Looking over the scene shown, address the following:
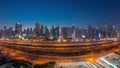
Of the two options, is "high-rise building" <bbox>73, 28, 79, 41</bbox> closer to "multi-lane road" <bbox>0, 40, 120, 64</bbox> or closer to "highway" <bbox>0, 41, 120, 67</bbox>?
"multi-lane road" <bbox>0, 40, 120, 64</bbox>

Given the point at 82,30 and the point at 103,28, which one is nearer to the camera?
the point at 82,30

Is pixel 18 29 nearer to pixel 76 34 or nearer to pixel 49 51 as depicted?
pixel 49 51

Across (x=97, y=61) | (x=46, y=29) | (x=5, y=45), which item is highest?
(x=46, y=29)

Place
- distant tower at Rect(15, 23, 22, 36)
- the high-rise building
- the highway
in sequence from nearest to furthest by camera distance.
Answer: the highway → distant tower at Rect(15, 23, 22, 36) → the high-rise building

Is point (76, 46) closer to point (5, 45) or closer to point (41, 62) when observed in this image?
point (41, 62)

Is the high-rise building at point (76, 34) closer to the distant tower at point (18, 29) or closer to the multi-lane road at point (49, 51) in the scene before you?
the multi-lane road at point (49, 51)

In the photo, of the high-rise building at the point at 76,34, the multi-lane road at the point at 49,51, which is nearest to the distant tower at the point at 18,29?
the multi-lane road at the point at 49,51

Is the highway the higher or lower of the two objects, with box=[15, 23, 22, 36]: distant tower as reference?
lower

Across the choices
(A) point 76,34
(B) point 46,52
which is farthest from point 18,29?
(A) point 76,34

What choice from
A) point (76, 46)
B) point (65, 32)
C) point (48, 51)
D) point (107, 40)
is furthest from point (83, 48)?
point (107, 40)

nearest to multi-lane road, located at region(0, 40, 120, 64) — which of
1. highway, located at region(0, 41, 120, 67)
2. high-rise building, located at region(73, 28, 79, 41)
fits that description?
highway, located at region(0, 41, 120, 67)

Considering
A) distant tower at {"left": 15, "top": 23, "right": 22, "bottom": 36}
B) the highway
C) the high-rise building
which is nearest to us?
the highway
